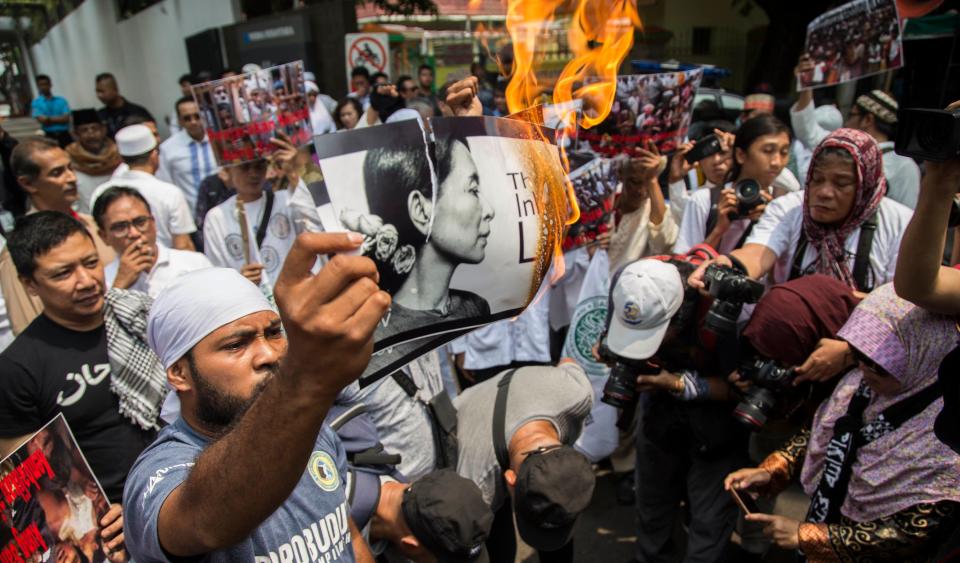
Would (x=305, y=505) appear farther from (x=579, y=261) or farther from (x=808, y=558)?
(x=579, y=261)

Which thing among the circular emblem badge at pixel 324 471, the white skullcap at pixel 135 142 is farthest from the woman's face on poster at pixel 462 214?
the white skullcap at pixel 135 142

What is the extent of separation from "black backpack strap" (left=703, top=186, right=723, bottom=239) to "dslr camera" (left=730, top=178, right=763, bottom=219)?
0.84 ft

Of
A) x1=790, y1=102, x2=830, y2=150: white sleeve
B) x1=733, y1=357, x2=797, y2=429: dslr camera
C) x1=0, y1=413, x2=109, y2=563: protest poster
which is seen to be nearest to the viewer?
x1=0, y1=413, x2=109, y2=563: protest poster

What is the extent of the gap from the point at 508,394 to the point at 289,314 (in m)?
1.51

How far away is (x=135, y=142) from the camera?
526 centimetres

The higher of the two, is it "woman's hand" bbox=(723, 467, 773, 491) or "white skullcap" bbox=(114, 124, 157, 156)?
"white skullcap" bbox=(114, 124, 157, 156)

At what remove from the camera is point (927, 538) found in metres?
1.92

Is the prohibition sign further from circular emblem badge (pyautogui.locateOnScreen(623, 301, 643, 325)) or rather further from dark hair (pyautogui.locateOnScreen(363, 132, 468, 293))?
dark hair (pyautogui.locateOnScreen(363, 132, 468, 293))

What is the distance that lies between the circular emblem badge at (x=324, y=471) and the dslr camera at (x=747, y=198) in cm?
261

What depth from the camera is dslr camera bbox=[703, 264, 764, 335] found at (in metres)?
2.52

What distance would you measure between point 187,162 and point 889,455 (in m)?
6.50

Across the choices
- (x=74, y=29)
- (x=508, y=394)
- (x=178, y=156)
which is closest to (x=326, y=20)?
(x=178, y=156)

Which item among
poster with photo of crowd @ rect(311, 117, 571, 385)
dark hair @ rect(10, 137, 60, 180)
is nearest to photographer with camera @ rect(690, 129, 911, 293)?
poster with photo of crowd @ rect(311, 117, 571, 385)

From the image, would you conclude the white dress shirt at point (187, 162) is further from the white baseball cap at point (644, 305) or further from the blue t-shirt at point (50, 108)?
the blue t-shirt at point (50, 108)
